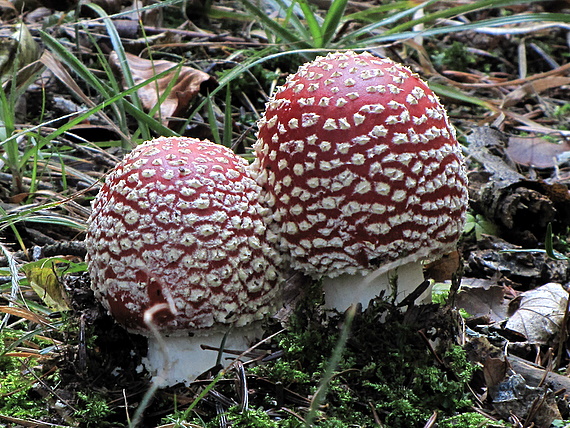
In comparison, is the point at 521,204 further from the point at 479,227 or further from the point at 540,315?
the point at 540,315

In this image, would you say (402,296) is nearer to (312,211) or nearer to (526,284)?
(312,211)

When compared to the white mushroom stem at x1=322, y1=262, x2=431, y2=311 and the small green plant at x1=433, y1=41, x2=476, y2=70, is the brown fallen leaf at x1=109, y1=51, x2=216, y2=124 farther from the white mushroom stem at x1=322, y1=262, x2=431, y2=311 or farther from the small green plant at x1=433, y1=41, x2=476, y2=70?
the small green plant at x1=433, y1=41, x2=476, y2=70

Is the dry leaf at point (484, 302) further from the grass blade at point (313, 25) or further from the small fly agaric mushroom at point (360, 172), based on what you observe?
the grass blade at point (313, 25)

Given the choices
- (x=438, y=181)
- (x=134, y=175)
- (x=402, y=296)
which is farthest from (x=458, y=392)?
(x=134, y=175)

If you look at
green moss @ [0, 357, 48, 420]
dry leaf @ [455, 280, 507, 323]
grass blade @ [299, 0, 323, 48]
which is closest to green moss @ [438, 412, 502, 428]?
dry leaf @ [455, 280, 507, 323]

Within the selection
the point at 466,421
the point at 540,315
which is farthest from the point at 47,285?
the point at 540,315

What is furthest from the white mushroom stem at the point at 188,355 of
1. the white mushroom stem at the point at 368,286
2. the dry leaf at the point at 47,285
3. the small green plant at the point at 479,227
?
the small green plant at the point at 479,227
